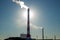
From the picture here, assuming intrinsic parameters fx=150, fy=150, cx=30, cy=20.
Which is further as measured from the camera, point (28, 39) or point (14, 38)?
point (14, 38)

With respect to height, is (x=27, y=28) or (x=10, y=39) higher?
(x=27, y=28)

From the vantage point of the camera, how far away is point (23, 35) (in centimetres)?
7594

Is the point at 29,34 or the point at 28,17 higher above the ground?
the point at 28,17

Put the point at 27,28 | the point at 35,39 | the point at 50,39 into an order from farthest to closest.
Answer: the point at 50,39, the point at 35,39, the point at 27,28

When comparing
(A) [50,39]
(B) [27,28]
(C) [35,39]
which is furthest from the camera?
(A) [50,39]

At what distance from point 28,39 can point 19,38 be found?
800 cm

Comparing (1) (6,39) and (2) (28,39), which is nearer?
(2) (28,39)

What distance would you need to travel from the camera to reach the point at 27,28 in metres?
64.0

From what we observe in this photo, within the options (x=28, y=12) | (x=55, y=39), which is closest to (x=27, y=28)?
(x=28, y=12)

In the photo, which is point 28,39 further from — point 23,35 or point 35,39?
point 35,39

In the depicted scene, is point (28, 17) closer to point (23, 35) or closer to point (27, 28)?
point (27, 28)

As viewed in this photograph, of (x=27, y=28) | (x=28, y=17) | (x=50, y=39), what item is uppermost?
(x=28, y=17)

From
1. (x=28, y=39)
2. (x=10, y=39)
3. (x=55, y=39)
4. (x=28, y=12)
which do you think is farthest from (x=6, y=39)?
(x=55, y=39)

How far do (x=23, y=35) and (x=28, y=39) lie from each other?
11.1 meters
